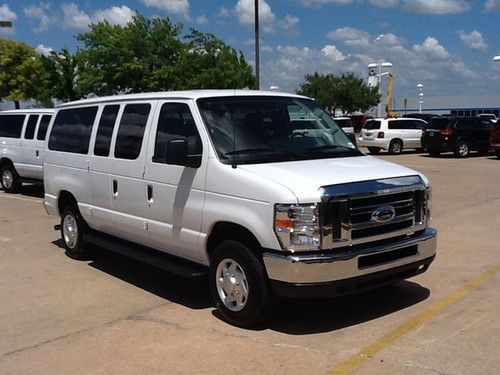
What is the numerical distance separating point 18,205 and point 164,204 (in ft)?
28.3

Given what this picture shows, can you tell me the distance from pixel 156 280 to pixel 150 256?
748 millimetres

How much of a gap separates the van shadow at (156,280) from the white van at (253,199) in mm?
427

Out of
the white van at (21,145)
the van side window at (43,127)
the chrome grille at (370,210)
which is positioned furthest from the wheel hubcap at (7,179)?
the chrome grille at (370,210)

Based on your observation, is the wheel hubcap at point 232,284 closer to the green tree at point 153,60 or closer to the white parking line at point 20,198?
the white parking line at point 20,198

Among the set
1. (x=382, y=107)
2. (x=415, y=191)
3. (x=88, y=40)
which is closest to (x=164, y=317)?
(x=415, y=191)

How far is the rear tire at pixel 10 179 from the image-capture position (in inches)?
605

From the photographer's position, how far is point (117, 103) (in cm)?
699

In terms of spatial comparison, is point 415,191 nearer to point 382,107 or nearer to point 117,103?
point 117,103

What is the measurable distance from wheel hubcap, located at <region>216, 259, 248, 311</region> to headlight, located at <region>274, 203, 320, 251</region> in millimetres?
601

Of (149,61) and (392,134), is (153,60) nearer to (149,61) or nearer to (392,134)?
(149,61)

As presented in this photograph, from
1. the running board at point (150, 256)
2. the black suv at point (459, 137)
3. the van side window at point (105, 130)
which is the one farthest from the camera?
the black suv at point (459, 137)

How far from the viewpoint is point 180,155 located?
17.8 ft

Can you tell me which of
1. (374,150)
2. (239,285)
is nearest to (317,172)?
(239,285)

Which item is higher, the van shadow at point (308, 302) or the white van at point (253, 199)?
the white van at point (253, 199)
